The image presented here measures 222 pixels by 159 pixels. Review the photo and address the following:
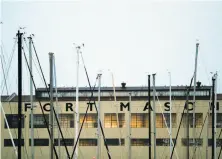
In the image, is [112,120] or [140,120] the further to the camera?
[112,120]

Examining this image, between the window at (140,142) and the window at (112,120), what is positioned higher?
the window at (112,120)

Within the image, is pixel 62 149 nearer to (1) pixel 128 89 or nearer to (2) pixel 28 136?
(2) pixel 28 136

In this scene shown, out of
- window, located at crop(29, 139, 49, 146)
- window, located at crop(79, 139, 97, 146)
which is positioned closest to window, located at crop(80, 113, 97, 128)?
window, located at crop(79, 139, 97, 146)

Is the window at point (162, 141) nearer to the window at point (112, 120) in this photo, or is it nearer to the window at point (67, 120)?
the window at point (112, 120)

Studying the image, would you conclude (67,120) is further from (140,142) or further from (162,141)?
(162,141)

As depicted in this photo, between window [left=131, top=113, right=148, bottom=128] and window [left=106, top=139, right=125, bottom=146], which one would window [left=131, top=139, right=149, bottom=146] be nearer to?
window [left=106, top=139, right=125, bottom=146]

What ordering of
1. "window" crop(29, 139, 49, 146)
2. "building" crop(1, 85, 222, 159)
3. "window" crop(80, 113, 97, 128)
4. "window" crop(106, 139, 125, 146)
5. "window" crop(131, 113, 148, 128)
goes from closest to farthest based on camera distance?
"building" crop(1, 85, 222, 159) < "window" crop(29, 139, 49, 146) < "window" crop(106, 139, 125, 146) < "window" crop(131, 113, 148, 128) < "window" crop(80, 113, 97, 128)

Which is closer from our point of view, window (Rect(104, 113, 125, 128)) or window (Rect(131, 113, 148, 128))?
window (Rect(131, 113, 148, 128))

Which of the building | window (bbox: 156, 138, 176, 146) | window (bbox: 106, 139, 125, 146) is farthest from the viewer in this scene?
window (bbox: 106, 139, 125, 146)

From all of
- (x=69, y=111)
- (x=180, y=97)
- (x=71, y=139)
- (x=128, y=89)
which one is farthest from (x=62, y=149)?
(x=180, y=97)

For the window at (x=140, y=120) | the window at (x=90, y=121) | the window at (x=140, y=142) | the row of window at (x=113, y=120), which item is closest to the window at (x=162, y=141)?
the window at (x=140, y=142)

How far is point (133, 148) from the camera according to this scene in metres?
26.4

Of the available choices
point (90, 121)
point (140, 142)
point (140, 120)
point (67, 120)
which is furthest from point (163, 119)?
point (67, 120)

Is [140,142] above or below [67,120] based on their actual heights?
below
